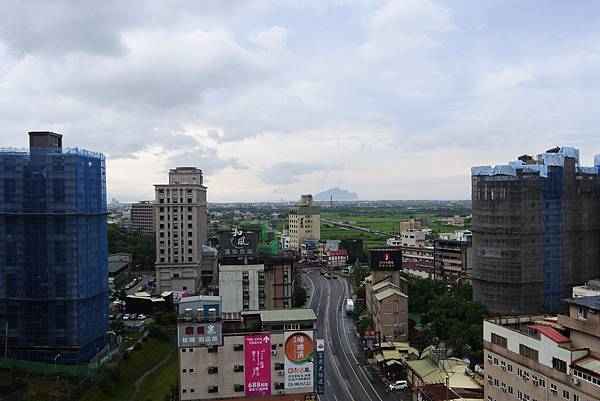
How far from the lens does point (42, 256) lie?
123 feet

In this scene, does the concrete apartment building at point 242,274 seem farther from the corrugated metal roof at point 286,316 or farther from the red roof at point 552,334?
the red roof at point 552,334

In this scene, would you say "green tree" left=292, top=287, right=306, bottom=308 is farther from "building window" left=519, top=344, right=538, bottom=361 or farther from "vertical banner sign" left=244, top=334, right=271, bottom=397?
"building window" left=519, top=344, right=538, bottom=361

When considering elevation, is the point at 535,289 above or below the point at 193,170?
below

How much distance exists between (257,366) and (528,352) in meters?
13.6

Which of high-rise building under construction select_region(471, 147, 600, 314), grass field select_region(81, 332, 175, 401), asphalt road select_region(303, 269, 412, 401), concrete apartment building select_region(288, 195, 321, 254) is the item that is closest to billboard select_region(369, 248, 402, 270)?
asphalt road select_region(303, 269, 412, 401)

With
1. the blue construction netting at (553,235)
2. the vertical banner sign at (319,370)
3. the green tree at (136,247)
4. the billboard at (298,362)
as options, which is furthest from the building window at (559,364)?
the green tree at (136,247)

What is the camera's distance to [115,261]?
82.1m

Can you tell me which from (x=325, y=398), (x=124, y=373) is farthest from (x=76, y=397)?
(x=325, y=398)

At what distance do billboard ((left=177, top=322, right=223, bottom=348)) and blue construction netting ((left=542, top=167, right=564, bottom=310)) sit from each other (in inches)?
1429

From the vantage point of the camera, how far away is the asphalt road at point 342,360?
116 ft

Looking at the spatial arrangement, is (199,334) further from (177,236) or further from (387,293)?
(177,236)

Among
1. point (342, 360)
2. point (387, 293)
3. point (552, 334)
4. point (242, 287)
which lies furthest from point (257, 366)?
point (387, 293)

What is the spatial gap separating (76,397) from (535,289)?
4055 centimetres

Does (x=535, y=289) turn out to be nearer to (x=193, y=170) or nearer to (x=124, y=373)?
(x=124, y=373)
